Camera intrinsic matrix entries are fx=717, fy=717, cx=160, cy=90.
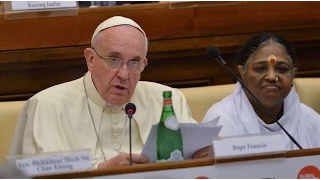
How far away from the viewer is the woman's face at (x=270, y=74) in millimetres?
3141

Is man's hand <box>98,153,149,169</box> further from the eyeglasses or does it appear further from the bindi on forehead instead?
the bindi on forehead

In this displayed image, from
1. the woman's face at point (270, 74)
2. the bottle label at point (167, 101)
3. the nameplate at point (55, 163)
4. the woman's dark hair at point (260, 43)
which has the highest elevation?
the woman's dark hair at point (260, 43)

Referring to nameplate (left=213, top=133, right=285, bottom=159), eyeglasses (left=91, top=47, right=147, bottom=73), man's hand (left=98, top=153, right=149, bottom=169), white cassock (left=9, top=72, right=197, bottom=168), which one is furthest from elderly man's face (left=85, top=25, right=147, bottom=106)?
nameplate (left=213, top=133, right=285, bottom=159)

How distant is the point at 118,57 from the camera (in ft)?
9.56

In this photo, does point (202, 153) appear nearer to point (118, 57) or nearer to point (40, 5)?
point (118, 57)

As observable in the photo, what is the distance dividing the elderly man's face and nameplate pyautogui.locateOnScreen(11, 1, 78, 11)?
3.41ft

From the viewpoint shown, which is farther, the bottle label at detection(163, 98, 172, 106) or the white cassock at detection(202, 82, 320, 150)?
the white cassock at detection(202, 82, 320, 150)

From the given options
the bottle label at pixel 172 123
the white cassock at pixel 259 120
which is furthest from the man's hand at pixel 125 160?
the white cassock at pixel 259 120

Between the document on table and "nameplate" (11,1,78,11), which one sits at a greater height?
"nameplate" (11,1,78,11)

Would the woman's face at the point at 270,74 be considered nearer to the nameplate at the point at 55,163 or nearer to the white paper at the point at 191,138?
the white paper at the point at 191,138

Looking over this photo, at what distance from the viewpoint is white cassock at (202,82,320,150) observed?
314cm

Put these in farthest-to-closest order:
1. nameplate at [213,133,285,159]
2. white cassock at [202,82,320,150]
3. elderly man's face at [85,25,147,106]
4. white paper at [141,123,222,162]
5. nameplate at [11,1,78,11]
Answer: nameplate at [11,1,78,11] < white cassock at [202,82,320,150] < elderly man's face at [85,25,147,106] < white paper at [141,123,222,162] < nameplate at [213,133,285,159]

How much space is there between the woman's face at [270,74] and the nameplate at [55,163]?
1.24m

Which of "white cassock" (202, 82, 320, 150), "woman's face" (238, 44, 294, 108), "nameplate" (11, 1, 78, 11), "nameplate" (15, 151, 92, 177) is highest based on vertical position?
"nameplate" (11, 1, 78, 11)
